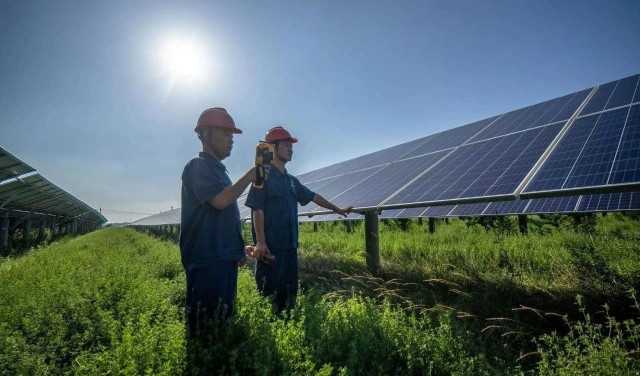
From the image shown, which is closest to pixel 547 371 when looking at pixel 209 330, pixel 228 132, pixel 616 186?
pixel 616 186

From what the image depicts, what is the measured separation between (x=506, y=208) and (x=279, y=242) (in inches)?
200

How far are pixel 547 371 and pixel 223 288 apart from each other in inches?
115

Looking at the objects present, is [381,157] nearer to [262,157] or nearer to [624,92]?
[624,92]

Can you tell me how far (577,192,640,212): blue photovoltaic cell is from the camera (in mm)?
4324

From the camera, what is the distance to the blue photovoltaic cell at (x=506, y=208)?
19.4 ft

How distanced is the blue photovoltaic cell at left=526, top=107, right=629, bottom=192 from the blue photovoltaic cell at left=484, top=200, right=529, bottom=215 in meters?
1.31

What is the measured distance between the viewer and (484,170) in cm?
579

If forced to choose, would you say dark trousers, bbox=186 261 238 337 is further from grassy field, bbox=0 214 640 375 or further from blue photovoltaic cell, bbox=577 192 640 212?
blue photovoltaic cell, bbox=577 192 640 212

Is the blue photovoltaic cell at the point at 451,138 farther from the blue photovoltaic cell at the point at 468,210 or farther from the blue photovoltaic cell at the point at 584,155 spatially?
the blue photovoltaic cell at the point at 584,155

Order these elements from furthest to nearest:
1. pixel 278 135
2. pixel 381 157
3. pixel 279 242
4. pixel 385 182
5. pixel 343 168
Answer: pixel 343 168, pixel 381 157, pixel 385 182, pixel 278 135, pixel 279 242

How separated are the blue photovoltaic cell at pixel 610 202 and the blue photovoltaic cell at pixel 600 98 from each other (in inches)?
85.2

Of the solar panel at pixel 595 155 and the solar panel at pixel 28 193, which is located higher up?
the solar panel at pixel 28 193

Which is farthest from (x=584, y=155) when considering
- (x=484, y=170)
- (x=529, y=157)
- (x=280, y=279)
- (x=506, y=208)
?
(x=280, y=279)

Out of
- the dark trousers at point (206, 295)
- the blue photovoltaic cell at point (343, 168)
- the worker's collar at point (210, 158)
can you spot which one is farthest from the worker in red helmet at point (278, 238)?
the blue photovoltaic cell at point (343, 168)
